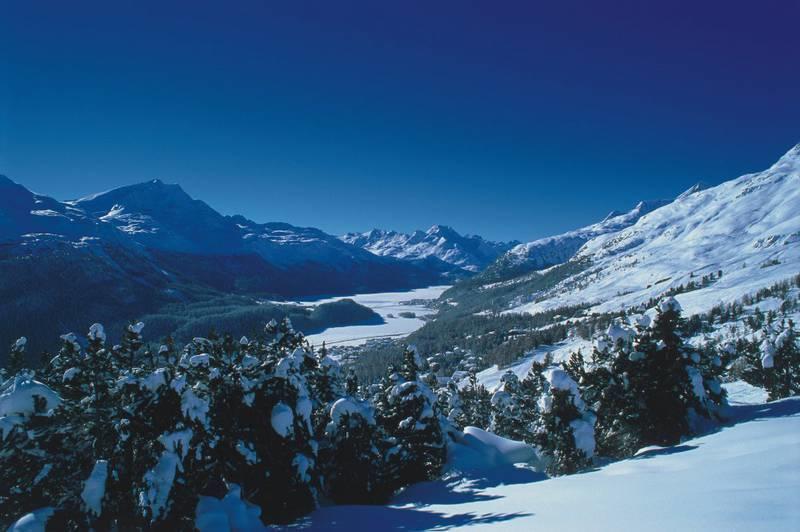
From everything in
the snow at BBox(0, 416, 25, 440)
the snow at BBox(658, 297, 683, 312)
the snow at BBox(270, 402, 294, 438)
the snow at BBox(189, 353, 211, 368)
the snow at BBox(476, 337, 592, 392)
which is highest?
the snow at BBox(658, 297, 683, 312)

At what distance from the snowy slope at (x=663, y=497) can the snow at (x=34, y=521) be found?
7.84 m

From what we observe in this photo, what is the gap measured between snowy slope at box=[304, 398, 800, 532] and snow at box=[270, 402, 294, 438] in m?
3.50

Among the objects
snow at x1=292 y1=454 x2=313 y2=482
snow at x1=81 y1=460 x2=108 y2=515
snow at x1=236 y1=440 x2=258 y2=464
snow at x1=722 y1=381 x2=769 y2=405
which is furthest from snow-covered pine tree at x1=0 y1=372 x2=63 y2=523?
snow at x1=722 y1=381 x2=769 y2=405

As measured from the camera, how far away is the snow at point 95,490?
1199 centimetres

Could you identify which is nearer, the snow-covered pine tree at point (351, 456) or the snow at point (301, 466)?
the snow at point (301, 466)

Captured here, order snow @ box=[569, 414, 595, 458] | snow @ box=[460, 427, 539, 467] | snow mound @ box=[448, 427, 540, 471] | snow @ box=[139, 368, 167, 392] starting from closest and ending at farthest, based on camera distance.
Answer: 1. snow @ box=[139, 368, 167, 392]
2. snow @ box=[569, 414, 595, 458]
3. snow mound @ box=[448, 427, 540, 471]
4. snow @ box=[460, 427, 539, 467]

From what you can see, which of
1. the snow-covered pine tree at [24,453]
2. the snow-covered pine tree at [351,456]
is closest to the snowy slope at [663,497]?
the snow-covered pine tree at [351,456]

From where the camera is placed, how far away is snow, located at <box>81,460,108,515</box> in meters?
12.0

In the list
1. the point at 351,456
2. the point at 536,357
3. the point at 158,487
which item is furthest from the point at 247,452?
the point at 536,357

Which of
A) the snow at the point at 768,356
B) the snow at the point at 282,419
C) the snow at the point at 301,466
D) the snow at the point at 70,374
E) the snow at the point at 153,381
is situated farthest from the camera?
→ the snow at the point at 768,356

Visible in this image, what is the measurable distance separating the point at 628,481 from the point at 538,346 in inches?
6618

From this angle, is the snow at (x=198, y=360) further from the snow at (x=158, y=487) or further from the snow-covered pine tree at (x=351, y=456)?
the snow-covered pine tree at (x=351, y=456)

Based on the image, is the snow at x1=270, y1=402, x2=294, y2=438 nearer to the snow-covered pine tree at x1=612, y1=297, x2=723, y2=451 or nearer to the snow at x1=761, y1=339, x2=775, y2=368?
the snow-covered pine tree at x1=612, y1=297, x2=723, y2=451

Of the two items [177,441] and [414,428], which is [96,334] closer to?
[177,441]
